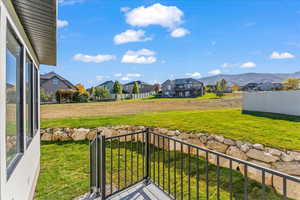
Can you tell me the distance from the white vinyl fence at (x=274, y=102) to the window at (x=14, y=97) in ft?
28.5

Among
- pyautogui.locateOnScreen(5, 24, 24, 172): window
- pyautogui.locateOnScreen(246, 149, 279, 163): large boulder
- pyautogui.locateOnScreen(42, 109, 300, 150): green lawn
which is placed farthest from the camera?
pyautogui.locateOnScreen(42, 109, 300, 150): green lawn

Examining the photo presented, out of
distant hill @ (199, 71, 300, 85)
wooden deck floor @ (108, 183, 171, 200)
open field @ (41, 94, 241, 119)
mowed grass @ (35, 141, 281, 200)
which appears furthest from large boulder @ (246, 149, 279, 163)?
distant hill @ (199, 71, 300, 85)

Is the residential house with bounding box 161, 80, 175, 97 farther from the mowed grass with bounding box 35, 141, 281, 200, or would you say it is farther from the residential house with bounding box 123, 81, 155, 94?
the mowed grass with bounding box 35, 141, 281, 200

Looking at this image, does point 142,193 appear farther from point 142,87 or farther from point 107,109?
point 142,87

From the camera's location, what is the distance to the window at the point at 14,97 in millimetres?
1773

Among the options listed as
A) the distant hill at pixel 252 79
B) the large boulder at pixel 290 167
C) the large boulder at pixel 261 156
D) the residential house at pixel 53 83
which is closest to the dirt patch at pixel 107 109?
the large boulder at pixel 261 156

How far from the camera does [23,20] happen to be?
7.56 feet

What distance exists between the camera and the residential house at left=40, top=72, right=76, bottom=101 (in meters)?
26.8

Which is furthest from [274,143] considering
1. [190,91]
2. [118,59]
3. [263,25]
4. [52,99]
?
[190,91]

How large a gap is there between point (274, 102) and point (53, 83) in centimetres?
2822

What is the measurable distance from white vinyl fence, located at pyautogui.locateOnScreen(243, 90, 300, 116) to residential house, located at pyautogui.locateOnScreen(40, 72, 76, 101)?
2574cm

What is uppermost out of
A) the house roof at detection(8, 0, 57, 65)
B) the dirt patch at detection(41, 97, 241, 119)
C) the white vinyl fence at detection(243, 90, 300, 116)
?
the house roof at detection(8, 0, 57, 65)

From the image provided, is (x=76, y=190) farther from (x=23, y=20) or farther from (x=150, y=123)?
(x=150, y=123)

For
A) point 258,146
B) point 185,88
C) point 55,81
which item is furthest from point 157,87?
point 258,146
